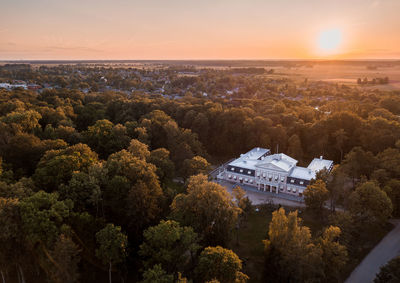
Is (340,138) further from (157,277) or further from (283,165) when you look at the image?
(157,277)

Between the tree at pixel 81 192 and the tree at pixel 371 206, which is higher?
the tree at pixel 81 192

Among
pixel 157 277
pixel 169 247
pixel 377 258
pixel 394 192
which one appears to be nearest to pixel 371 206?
pixel 377 258

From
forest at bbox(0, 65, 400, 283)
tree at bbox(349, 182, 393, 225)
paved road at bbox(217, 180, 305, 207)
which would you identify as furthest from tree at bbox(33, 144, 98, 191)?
tree at bbox(349, 182, 393, 225)

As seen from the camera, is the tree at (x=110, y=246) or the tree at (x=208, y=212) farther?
the tree at (x=208, y=212)

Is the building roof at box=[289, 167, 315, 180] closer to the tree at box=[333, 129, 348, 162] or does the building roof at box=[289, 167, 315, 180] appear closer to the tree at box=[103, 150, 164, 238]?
the tree at box=[333, 129, 348, 162]

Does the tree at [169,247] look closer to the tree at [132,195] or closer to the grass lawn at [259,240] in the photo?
the tree at [132,195]

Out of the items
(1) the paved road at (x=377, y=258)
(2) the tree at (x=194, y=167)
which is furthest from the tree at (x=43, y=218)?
(1) the paved road at (x=377, y=258)
